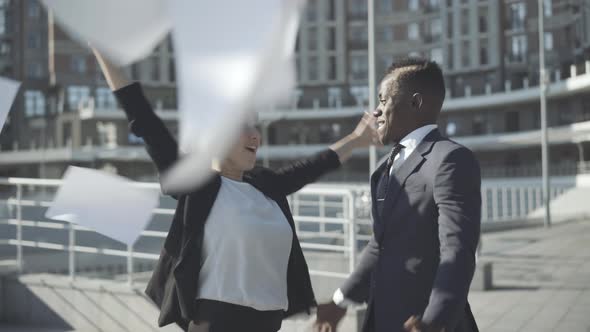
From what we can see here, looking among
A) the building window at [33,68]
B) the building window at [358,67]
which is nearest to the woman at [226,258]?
the building window at [358,67]

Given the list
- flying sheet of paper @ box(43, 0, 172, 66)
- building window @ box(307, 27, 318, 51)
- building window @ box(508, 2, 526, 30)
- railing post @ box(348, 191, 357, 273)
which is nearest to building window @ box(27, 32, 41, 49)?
building window @ box(307, 27, 318, 51)

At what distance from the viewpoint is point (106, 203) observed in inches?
57.8

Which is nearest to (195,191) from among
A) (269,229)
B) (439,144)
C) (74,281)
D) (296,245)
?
(269,229)

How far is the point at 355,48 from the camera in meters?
67.2

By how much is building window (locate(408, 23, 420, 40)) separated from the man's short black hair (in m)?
64.6

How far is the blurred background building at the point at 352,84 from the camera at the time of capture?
5197 centimetres

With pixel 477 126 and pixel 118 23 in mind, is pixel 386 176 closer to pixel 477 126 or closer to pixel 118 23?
pixel 118 23

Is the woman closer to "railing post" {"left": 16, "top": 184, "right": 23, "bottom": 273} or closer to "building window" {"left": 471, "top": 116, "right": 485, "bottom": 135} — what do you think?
"railing post" {"left": 16, "top": 184, "right": 23, "bottom": 273}

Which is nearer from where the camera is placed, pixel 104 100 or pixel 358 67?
pixel 104 100

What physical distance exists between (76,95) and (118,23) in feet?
219

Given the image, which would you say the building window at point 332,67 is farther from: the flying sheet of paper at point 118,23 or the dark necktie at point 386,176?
the flying sheet of paper at point 118,23

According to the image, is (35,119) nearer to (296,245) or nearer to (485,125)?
(485,125)

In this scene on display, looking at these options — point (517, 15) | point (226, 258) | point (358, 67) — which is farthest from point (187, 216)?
point (358, 67)

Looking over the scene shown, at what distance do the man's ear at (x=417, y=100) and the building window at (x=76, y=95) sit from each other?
64554mm
